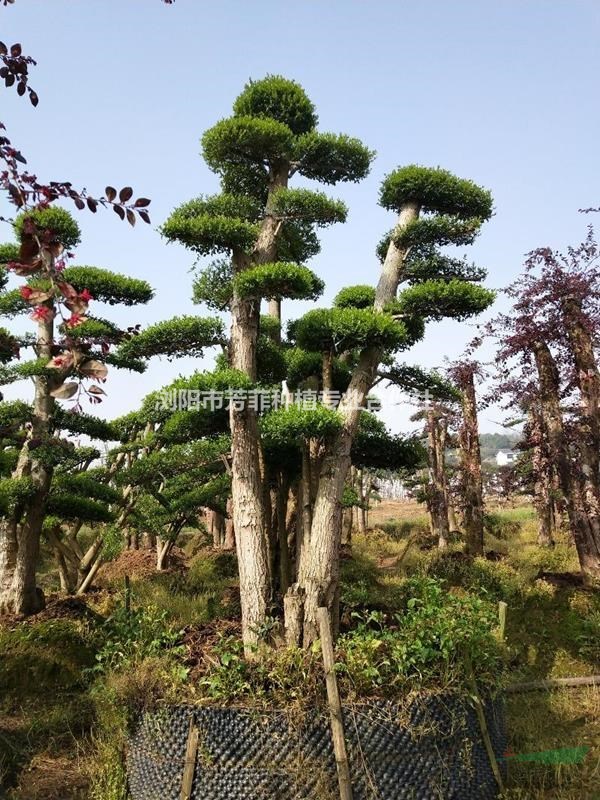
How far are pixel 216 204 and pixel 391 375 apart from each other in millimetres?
2648

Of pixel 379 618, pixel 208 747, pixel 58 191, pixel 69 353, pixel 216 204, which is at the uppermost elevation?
pixel 216 204

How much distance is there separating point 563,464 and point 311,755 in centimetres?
668

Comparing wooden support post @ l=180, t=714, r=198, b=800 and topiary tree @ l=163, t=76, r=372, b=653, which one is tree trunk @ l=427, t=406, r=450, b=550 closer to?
topiary tree @ l=163, t=76, r=372, b=653

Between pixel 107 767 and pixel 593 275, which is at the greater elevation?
pixel 593 275

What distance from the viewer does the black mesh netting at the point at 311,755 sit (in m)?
4.25

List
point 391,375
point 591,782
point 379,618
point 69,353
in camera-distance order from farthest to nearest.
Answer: point 391,375
point 379,618
point 591,782
point 69,353

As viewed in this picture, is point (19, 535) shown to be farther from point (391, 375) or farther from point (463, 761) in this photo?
point (463, 761)

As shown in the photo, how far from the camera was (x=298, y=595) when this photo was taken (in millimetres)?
5426

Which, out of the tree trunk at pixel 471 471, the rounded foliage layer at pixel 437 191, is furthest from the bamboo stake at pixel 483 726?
the tree trunk at pixel 471 471

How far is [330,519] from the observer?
5.76m

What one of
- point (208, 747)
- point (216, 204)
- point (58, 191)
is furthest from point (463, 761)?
point (216, 204)

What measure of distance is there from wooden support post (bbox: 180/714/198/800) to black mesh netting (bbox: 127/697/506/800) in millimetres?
38

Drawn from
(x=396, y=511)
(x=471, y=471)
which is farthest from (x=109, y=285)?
(x=396, y=511)

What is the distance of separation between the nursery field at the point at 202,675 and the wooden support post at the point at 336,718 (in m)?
0.20
